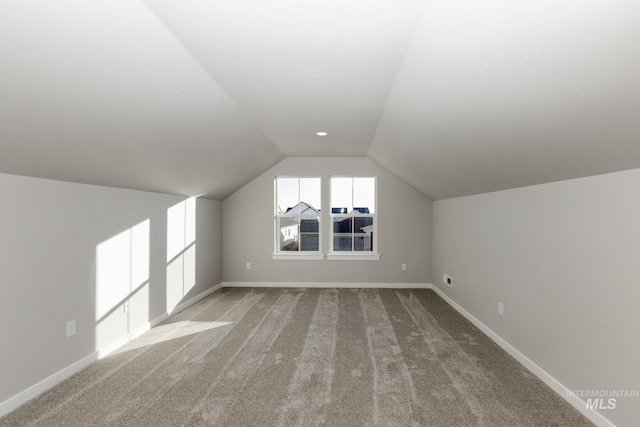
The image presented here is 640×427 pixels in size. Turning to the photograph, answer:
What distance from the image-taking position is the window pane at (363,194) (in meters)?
5.67

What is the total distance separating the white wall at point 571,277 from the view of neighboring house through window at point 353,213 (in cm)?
227

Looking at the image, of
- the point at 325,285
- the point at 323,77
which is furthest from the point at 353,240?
the point at 323,77

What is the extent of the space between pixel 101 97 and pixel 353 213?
443 centimetres

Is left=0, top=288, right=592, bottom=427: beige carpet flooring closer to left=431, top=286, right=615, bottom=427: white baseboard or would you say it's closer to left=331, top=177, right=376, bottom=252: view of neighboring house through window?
left=431, top=286, right=615, bottom=427: white baseboard

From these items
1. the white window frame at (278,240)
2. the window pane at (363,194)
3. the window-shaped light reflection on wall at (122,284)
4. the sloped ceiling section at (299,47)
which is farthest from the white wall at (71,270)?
the window pane at (363,194)

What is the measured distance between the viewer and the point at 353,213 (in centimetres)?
568

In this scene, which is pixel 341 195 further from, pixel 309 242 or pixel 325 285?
pixel 325 285

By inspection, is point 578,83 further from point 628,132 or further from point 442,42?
point 442,42

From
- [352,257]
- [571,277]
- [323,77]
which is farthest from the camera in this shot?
[352,257]

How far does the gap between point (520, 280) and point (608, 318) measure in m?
0.95

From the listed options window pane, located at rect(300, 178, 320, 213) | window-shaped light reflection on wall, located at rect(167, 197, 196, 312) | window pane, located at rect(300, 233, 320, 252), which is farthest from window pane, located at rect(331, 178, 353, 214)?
window-shaped light reflection on wall, located at rect(167, 197, 196, 312)

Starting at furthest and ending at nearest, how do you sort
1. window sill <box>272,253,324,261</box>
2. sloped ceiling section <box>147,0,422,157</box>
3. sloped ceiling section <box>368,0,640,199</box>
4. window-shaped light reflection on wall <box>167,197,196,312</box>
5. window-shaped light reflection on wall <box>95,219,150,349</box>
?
window sill <box>272,253,324,261</box> → window-shaped light reflection on wall <box>167,197,196,312</box> → window-shaped light reflection on wall <box>95,219,150,349</box> → sloped ceiling section <box>147,0,422,157</box> → sloped ceiling section <box>368,0,640,199</box>

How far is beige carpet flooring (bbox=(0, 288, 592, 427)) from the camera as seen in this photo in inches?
81.0

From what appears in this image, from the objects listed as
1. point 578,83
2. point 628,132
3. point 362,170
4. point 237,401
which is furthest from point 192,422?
point 362,170
